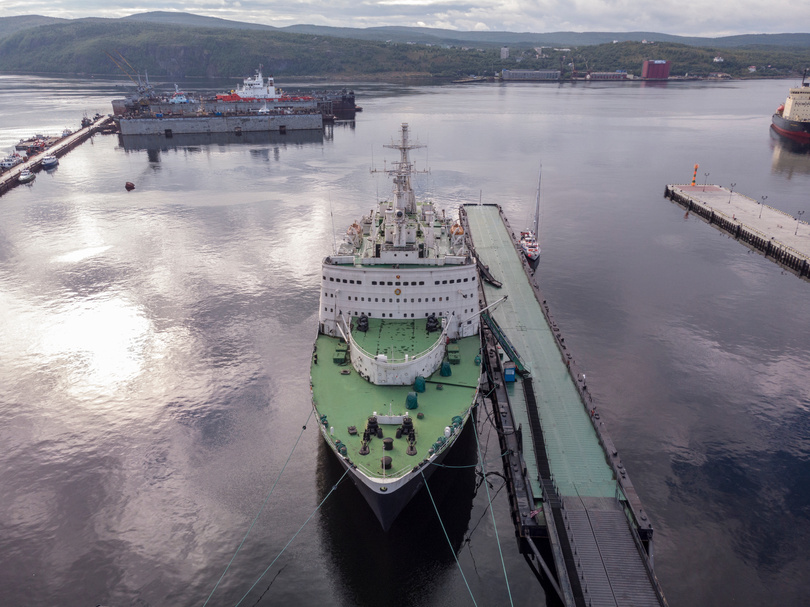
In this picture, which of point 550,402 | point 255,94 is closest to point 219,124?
point 255,94

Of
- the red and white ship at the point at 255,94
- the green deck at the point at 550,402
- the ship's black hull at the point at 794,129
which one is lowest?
the green deck at the point at 550,402

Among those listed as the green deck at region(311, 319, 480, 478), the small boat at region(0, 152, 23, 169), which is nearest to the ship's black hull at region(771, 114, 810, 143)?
the green deck at region(311, 319, 480, 478)

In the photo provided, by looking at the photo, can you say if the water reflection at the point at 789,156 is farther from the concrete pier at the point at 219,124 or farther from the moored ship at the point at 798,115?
the concrete pier at the point at 219,124

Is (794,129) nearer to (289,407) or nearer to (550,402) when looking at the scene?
(550,402)

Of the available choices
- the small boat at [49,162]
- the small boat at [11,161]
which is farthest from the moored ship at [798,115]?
the small boat at [11,161]

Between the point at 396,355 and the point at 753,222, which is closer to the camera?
the point at 396,355

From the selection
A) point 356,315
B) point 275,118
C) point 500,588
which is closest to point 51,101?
point 275,118
